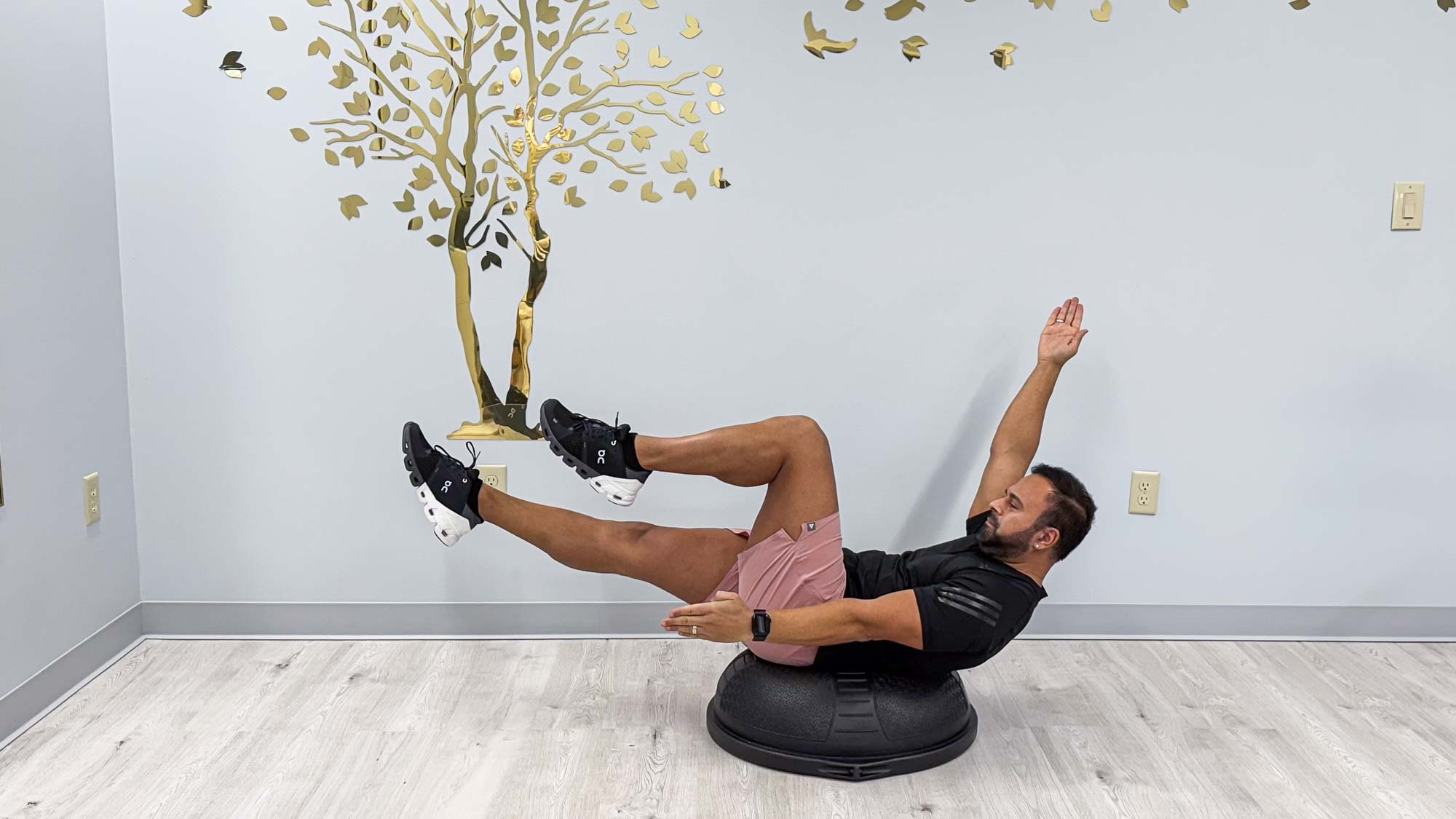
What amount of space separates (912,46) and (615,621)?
5.55 feet

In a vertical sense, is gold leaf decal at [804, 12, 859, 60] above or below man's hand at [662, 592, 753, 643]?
above

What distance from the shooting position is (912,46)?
9.36 ft

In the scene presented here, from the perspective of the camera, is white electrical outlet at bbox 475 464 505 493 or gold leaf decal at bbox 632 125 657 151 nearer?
gold leaf decal at bbox 632 125 657 151

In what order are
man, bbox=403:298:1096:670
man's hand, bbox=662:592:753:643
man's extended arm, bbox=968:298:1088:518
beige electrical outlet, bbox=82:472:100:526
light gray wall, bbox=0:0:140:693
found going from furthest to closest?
beige electrical outlet, bbox=82:472:100:526 < man's extended arm, bbox=968:298:1088:518 < light gray wall, bbox=0:0:140:693 < man, bbox=403:298:1096:670 < man's hand, bbox=662:592:753:643

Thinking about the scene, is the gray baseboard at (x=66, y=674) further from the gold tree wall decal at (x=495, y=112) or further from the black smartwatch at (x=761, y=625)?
the black smartwatch at (x=761, y=625)

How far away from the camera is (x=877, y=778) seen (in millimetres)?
2281

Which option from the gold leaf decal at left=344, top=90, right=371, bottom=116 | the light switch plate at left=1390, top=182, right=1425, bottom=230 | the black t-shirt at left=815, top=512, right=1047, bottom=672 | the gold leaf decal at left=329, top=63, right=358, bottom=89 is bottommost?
the black t-shirt at left=815, top=512, right=1047, bottom=672

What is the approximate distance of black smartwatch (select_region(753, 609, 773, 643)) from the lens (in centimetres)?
216

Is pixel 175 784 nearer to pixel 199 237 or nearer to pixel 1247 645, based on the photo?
pixel 199 237

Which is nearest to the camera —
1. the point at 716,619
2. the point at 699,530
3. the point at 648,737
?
the point at 716,619

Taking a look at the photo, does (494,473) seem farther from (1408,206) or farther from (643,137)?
(1408,206)

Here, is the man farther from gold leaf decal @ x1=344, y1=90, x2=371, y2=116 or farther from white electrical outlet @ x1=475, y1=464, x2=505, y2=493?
gold leaf decal @ x1=344, y1=90, x2=371, y2=116

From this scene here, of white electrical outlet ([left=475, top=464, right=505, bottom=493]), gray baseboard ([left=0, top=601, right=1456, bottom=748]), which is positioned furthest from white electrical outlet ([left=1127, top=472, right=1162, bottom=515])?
white electrical outlet ([left=475, top=464, right=505, bottom=493])

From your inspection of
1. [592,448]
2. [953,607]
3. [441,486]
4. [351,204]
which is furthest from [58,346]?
[953,607]
